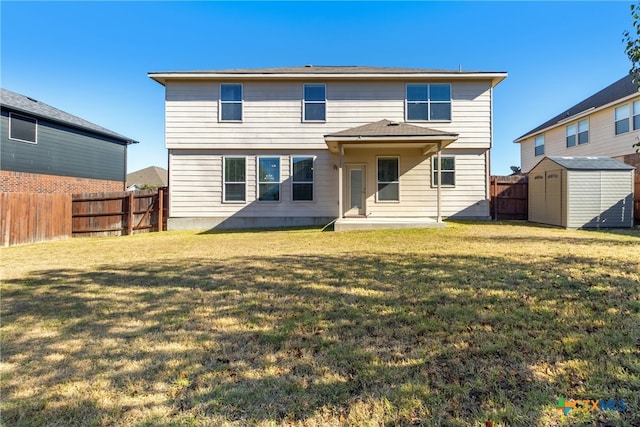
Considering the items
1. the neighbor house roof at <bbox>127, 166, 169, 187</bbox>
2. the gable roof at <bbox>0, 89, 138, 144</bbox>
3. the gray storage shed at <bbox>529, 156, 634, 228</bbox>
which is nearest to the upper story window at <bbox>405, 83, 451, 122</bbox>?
the gray storage shed at <bbox>529, 156, 634, 228</bbox>

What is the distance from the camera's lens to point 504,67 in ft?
41.1

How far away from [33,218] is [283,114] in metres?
9.12

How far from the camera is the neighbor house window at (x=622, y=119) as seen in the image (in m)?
15.5

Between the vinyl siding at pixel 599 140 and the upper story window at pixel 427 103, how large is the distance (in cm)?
974

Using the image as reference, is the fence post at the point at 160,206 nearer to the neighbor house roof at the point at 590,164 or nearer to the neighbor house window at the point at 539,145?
the neighbor house roof at the point at 590,164

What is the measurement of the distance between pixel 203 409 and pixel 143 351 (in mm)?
1057

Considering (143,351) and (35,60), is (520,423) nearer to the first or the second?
(143,351)

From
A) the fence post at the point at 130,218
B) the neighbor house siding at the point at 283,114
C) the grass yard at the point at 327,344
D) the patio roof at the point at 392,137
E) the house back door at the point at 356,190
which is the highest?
the neighbor house siding at the point at 283,114

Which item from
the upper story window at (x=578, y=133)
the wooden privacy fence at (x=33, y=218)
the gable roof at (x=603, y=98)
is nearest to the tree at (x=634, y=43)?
the gable roof at (x=603, y=98)

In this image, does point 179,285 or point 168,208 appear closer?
point 179,285

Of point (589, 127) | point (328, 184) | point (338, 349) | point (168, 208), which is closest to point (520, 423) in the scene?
point (338, 349)

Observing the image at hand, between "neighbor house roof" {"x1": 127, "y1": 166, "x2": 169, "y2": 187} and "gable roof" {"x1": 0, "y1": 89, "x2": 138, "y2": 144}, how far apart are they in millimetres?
18436

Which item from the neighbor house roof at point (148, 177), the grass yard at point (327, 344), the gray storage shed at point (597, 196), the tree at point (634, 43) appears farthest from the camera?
the neighbor house roof at point (148, 177)

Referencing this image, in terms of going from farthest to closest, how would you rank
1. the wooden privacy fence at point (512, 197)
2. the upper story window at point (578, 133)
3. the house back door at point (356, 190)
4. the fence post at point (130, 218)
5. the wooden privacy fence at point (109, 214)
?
the upper story window at point (578, 133)
the wooden privacy fence at point (512, 197)
the house back door at point (356, 190)
the fence post at point (130, 218)
the wooden privacy fence at point (109, 214)
